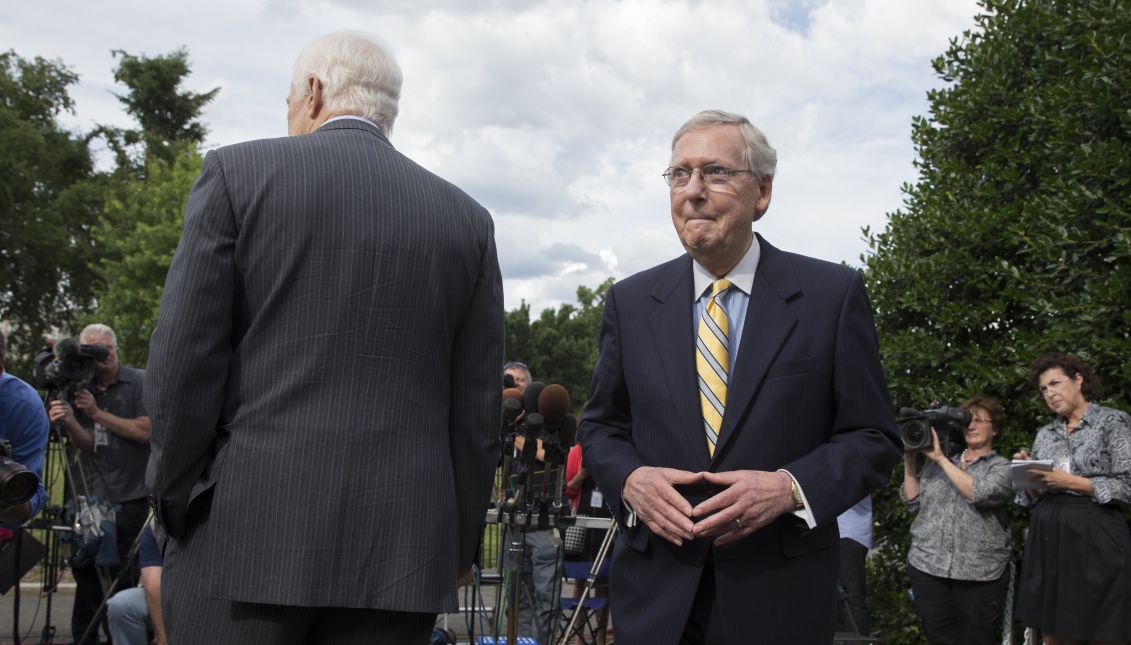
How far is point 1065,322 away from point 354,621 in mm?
5865

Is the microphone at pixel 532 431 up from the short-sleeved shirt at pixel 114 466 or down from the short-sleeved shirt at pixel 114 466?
up

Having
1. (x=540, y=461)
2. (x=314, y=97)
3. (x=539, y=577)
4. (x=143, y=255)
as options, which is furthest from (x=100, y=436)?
(x=143, y=255)

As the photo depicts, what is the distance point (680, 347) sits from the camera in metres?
2.74

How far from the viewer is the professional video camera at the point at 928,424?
6.65m

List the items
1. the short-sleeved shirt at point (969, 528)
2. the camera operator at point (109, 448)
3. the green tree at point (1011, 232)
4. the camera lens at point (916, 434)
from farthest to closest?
the camera operator at point (109, 448) < the camera lens at point (916, 434) < the short-sleeved shirt at point (969, 528) < the green tree at point (1011, 232)

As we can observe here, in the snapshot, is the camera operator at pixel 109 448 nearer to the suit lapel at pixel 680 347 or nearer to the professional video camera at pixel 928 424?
the professional video camera at pixel 928 424

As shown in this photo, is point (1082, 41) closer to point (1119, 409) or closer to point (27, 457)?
point (1119, 409)

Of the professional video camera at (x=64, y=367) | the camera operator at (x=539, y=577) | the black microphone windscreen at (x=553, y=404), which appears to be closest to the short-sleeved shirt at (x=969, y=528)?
the camera operator at (x=539, y=577)

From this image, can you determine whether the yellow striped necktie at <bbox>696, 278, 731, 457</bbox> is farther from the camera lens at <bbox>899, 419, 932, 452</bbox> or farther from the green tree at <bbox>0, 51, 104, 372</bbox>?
the green tree at <bbox>0, 51, 104, 372</bbox>

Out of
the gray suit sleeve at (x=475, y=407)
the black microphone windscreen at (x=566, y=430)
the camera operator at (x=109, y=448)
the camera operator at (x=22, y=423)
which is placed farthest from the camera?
the camera operator at (x=109, y=448)

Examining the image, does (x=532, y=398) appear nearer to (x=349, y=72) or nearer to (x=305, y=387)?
(x=349, y=72)

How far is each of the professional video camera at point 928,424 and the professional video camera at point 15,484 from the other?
5.22 metres

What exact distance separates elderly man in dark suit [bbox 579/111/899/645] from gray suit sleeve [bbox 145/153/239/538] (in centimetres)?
109

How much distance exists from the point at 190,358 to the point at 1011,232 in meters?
6.39
